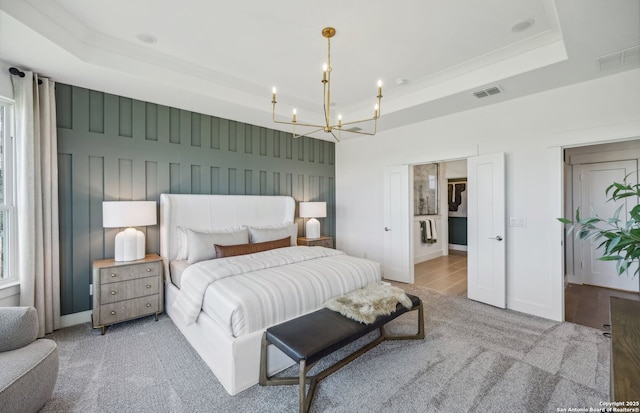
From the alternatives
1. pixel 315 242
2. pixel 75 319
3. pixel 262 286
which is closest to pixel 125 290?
pixel 75 319

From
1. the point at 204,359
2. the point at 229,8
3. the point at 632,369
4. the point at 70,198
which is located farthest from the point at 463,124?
the point at 70,198

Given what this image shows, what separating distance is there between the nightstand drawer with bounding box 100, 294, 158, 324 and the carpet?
14 centimetres

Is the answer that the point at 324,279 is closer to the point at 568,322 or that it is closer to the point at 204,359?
the point at 204,359

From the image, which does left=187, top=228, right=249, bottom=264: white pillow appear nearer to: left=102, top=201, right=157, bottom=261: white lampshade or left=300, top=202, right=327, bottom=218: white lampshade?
left=102, top=201, right=157, bottom=261: white lampshade

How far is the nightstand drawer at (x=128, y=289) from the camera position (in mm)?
2947

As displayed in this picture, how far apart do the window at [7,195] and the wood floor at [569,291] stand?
17.0 feet

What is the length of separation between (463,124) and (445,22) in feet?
6.35

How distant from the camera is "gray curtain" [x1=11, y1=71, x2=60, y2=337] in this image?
2740 millimetres

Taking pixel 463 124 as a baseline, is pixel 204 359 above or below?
below

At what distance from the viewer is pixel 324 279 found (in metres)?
2.78

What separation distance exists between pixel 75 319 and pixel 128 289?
75 cm

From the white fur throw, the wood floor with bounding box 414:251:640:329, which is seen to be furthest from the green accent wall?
the white fur throw

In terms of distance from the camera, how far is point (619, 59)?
2631 mm

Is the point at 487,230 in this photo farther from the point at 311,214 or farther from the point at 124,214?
the point at 124,214
